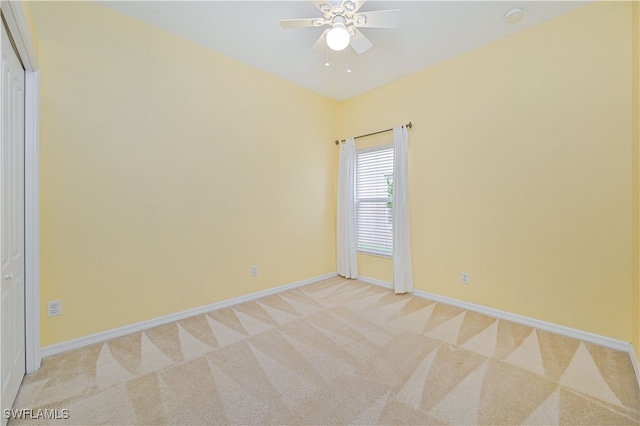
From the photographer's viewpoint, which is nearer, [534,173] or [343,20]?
[343,20]

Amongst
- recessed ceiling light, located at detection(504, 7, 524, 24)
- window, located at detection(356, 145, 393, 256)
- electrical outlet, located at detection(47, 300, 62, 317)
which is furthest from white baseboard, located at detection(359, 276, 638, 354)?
electrical outlet, located at detection(47, 300, 62, 317)

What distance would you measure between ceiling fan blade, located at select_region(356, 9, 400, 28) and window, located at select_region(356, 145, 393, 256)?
5.89 ft

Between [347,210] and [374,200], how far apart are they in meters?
0.44

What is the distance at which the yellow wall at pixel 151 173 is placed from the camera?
2.21 m

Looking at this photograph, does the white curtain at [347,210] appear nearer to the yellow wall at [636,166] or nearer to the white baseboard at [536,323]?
the white baseboard at [536,323]

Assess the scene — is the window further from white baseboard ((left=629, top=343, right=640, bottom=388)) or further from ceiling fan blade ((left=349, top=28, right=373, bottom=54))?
white baseboard ((left=629, top=343, right=640, bottom=388))

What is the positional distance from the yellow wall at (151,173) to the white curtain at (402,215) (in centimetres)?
136

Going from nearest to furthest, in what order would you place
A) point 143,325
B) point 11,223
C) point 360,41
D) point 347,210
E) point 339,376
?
point 11,223
point 339,376
point 360,41
point 143,325
point 347,210

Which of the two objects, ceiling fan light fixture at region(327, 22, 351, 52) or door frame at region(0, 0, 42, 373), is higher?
ceiling fan light fixture at region(327, 22, 351, 52)

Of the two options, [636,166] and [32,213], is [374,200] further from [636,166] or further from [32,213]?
[32,213]

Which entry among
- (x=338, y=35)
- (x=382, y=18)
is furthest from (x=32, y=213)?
(x=382, y=18)

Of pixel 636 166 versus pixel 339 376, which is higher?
pixel 636 166

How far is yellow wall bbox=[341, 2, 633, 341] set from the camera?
227 cm

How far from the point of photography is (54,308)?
219 cm
